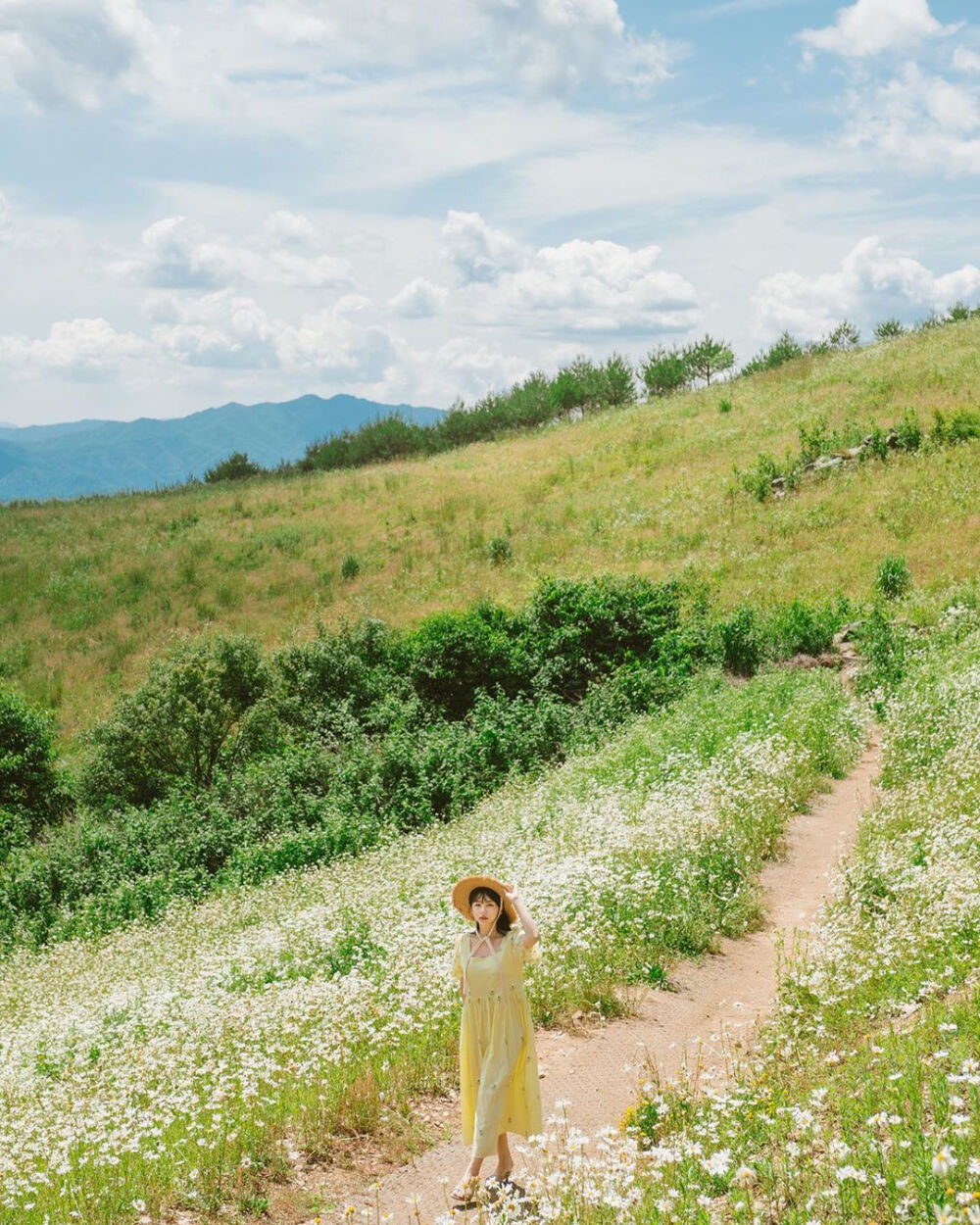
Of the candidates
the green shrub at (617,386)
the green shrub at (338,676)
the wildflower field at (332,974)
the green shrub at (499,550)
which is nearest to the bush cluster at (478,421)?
the green shrub at (617,386)

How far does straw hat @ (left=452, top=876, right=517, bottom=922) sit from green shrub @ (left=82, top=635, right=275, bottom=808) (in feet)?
57.6

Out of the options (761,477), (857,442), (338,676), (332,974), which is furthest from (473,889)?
(857,442)

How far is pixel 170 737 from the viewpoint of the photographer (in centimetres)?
2308

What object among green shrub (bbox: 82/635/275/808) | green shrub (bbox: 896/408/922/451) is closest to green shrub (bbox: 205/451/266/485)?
green shrub (bbox: 896/408/922/451)

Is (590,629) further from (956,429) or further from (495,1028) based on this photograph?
(495,1028)

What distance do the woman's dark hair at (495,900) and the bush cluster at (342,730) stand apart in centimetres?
1101

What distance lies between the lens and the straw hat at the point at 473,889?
6.25 m

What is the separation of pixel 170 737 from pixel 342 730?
3.97 meters

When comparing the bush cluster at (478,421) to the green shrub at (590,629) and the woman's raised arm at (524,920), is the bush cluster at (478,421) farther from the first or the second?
the woman's raised arm at (524,920)

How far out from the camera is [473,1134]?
6211mm

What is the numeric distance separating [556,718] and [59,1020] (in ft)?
44.6

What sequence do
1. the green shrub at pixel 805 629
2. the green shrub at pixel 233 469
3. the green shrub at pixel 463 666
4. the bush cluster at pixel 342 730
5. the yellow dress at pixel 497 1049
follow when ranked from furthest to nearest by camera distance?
the green shrub at pixel 233 469 < the green shrub at pixel 463 666 < the green shrub at pixel 805 629 < the bush cluster at pixel 342 730 < the yellow dress at pixel 497 1049

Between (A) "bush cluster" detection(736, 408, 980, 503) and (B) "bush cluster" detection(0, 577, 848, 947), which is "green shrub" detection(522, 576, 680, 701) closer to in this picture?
(B) "bush cluster" detection(0, 577, 848, 947)

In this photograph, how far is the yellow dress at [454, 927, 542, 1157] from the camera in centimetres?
610
